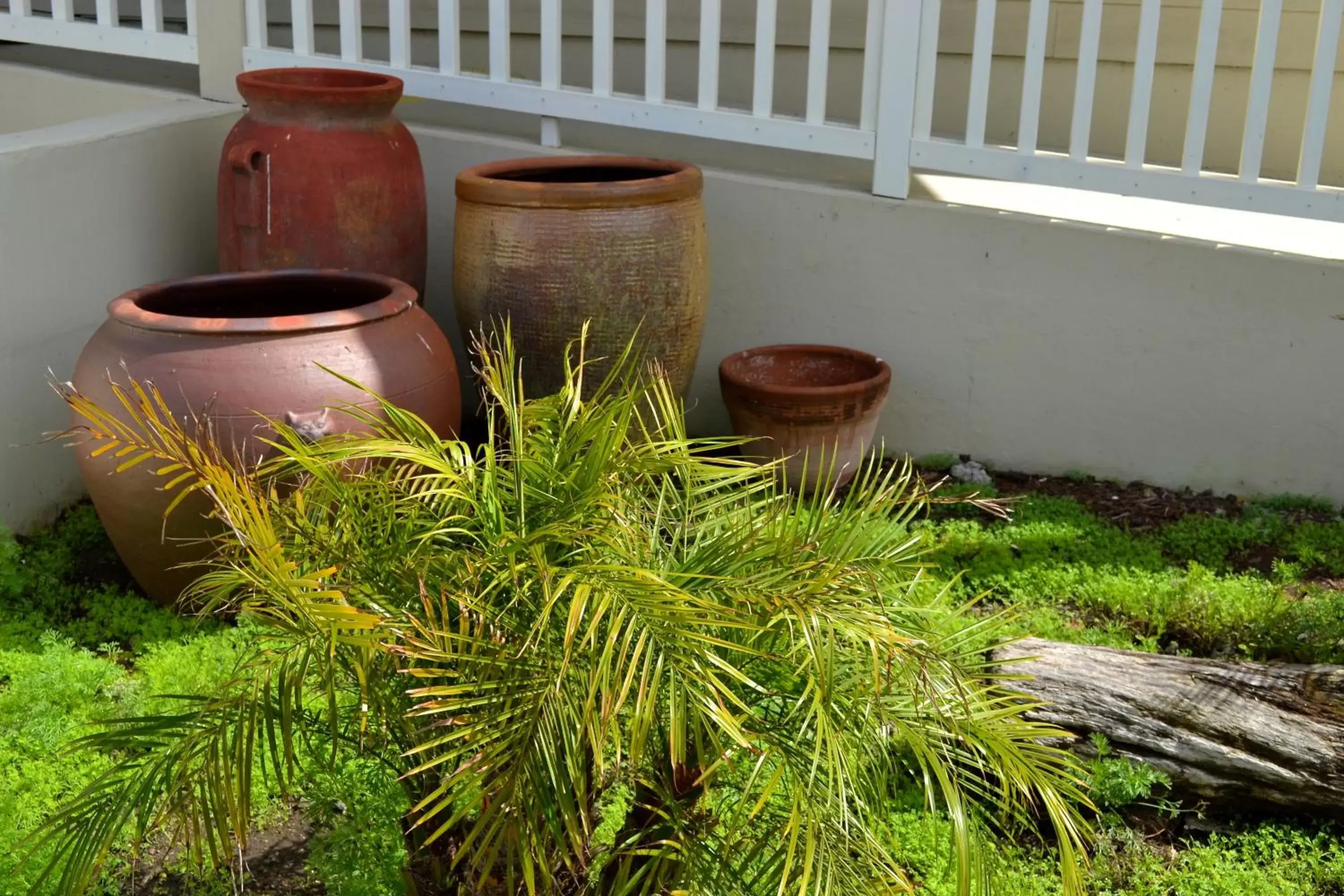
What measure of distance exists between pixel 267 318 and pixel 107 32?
222 cm

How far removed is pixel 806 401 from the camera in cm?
418

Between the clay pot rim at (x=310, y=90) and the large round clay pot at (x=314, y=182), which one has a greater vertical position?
the clay pot rim at (x=310, y=90)

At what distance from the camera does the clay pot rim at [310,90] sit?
4.25m

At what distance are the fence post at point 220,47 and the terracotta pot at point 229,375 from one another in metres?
1.59

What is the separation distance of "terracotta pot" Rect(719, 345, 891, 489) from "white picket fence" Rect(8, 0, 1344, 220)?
0.59 metres

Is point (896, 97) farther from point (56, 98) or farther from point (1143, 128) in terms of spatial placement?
point (56, 98)

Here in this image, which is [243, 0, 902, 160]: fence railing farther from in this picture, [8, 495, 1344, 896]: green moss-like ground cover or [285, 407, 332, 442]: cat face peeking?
[285, 407, 332, 442]: cat face peeking

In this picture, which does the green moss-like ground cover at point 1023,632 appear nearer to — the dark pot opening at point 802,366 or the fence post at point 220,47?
the dark pot opening at point 802,366

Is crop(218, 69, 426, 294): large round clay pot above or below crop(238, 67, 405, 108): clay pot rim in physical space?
below

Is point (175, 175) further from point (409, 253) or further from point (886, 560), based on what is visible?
point (886, 560)

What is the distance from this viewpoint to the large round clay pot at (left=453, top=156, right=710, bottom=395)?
4.04m

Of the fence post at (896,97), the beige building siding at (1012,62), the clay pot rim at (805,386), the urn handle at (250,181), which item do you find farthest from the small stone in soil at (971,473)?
the urn handle at (250,181)

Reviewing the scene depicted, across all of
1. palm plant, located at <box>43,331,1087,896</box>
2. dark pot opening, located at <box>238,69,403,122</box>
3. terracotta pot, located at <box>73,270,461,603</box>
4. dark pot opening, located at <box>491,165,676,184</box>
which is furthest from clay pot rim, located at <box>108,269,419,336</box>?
palm plant, located at <box>43,331,1087,896</box>

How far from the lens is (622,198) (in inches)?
159
